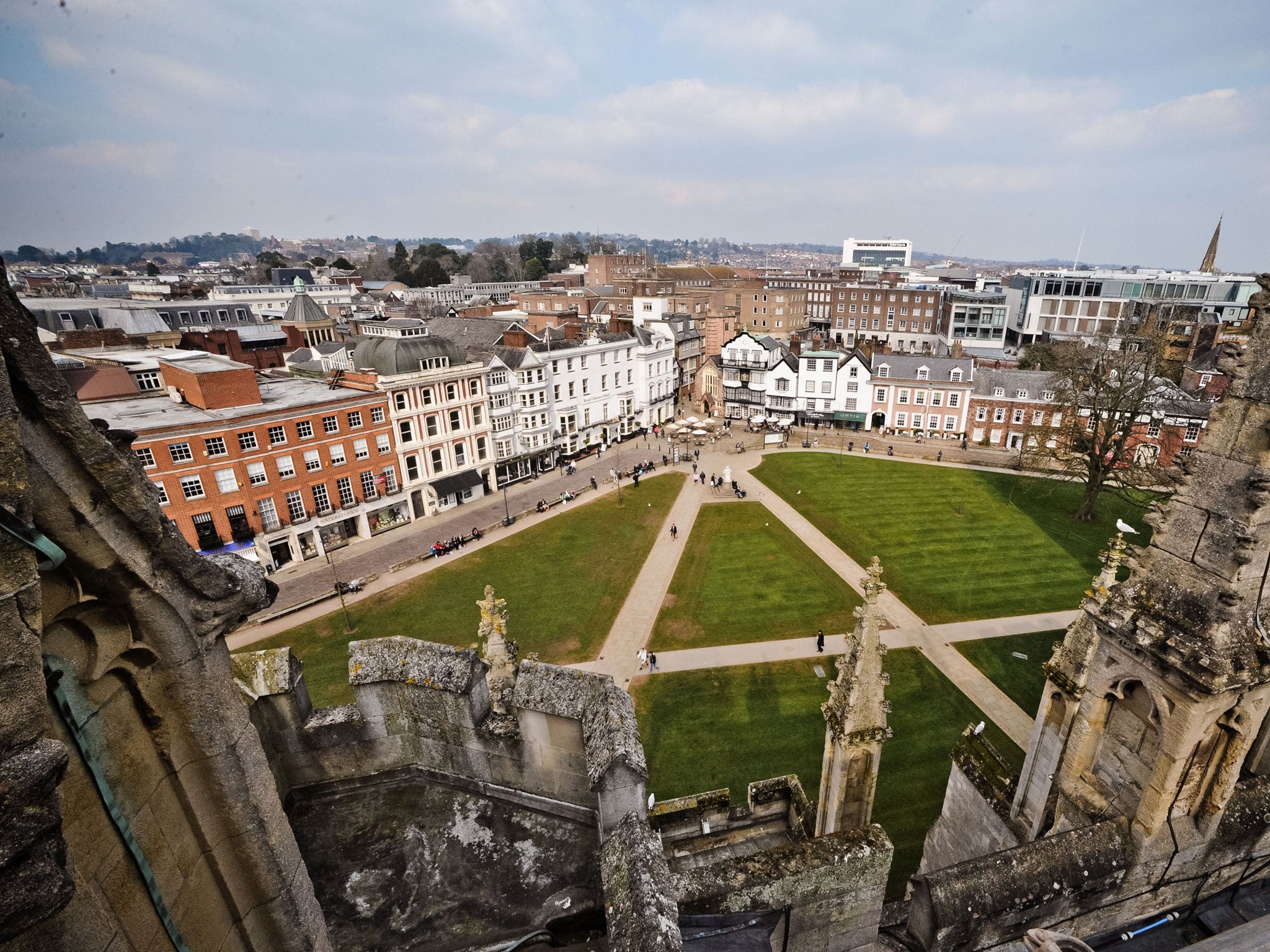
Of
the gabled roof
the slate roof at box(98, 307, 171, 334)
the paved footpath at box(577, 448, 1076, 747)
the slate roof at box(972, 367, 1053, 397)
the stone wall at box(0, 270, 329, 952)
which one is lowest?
the paved footpath at box(577, 448, 1076, 747)

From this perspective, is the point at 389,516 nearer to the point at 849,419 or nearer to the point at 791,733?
the point at 791,733

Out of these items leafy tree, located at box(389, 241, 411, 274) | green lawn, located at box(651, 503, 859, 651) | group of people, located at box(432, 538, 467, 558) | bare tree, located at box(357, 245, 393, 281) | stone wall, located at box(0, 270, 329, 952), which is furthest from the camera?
bare tree, located at box(357, 245, 393, 281)

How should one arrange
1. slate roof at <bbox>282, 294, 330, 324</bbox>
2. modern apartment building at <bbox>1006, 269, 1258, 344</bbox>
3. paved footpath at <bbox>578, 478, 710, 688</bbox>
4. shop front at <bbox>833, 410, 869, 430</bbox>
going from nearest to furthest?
paved footpath at <bbox>578, 478, 710, 688</bbox> → shop front at <bbox>833, 410, 869, 430</bbox> → slate roof at <bbox>282, 294, 330, 324</bbox> → modern apartment building at <bbox>1006, 269, 1258, 344</bbox>

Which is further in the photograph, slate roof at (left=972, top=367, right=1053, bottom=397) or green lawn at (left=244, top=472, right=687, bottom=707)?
slate roof at (left=972, top=367, right=1053, bottom=397)

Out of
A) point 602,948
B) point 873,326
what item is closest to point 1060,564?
point 602,948

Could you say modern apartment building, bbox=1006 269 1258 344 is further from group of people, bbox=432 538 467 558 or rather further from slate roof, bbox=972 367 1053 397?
group of people, bbox=432 538 467 558

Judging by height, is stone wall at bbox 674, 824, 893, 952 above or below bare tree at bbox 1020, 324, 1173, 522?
above

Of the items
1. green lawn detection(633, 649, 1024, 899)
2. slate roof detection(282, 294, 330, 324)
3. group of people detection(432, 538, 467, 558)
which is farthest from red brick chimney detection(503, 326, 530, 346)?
green lawn detection(633, 649, 1024, 899)

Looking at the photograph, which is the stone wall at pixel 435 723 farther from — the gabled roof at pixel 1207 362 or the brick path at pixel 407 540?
the gabled roof at pixel 1207 362
